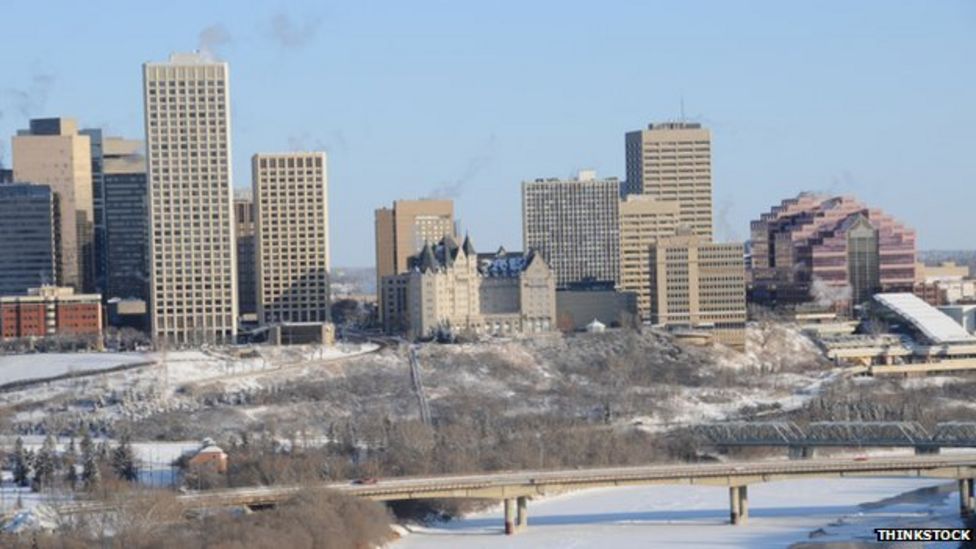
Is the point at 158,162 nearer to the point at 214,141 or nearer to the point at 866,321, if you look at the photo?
the point at 214,141

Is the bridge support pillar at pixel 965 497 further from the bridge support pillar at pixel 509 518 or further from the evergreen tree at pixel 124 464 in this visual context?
the evergreen tree at pixel 124 464

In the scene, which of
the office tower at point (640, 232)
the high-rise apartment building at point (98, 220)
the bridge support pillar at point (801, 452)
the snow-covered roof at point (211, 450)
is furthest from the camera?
the high-rise apartment building at point (98, 220)

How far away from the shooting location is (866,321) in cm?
12306

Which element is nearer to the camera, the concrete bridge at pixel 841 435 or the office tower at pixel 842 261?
the concrete bridge at pixel 841 435

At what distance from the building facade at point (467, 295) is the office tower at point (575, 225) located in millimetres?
11320

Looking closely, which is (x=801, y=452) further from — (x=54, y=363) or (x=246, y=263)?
(x=246, y=263)

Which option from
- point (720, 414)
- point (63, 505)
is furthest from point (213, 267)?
point (63, 505)

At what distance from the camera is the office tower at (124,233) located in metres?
133

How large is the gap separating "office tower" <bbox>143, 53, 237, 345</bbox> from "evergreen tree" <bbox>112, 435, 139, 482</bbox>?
4123 cm

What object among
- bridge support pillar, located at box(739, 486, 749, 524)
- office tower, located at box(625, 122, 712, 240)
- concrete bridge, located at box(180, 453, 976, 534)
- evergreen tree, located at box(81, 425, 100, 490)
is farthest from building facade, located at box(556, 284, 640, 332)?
bridge support pillar, located at box(739, 486, 749, 524)

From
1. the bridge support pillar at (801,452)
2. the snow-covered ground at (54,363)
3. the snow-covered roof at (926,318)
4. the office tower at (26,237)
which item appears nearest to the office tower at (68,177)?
the office tower at (26,237)

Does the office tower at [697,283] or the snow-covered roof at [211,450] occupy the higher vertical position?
the office tower at [697,283]

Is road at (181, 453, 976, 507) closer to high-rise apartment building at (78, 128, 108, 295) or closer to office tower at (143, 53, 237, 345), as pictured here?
office tower at (143, 53, 237, 345)

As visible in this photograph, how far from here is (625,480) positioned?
7212 centimetres
